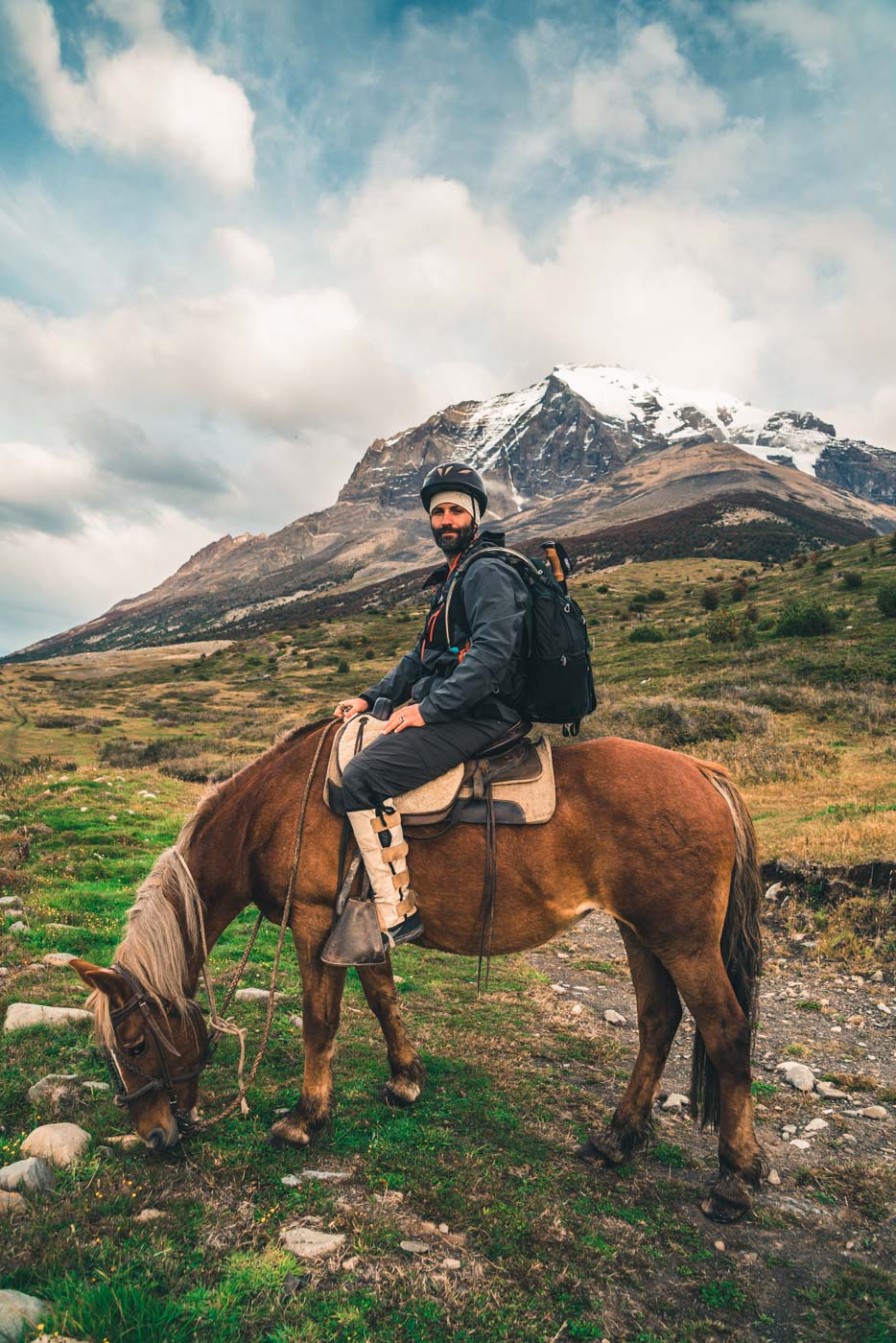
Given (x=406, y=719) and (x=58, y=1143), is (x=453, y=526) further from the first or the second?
(x=58, y=1143)

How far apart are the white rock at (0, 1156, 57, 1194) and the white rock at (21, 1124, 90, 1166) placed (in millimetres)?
176

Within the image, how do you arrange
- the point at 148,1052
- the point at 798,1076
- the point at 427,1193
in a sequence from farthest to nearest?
the point at 798,1076
the point at 148,1052
the point at 427,1193

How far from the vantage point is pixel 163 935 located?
4258mm

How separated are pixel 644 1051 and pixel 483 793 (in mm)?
2397

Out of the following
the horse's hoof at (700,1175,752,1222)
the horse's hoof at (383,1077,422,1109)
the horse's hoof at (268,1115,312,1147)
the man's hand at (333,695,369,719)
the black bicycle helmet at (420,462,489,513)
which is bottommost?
the horse's hoof at (700,1175,752,1222)

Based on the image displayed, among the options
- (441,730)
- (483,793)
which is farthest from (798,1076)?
(441,730)

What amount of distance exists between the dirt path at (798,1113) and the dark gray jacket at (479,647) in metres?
3.40

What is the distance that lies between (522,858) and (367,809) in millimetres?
1110

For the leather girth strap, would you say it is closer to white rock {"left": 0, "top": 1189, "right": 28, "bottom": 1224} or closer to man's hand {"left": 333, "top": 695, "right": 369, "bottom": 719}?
man's hand {"left": 333, "top": 695, "right": 369, "bottom": 719}

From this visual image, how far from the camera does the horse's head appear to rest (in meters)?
3.96

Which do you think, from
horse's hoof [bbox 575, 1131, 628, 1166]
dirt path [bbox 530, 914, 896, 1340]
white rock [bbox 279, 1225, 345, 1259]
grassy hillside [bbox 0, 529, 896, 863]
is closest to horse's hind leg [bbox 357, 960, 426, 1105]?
horse's hoof [bbox 575, 1131, 628, 1166]

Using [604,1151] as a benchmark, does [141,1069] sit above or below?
above

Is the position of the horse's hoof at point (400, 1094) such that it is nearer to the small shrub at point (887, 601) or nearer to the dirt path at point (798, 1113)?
the dirt path at point (798, 1113)

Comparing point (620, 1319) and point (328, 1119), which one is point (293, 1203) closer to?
point (328, 1119)
